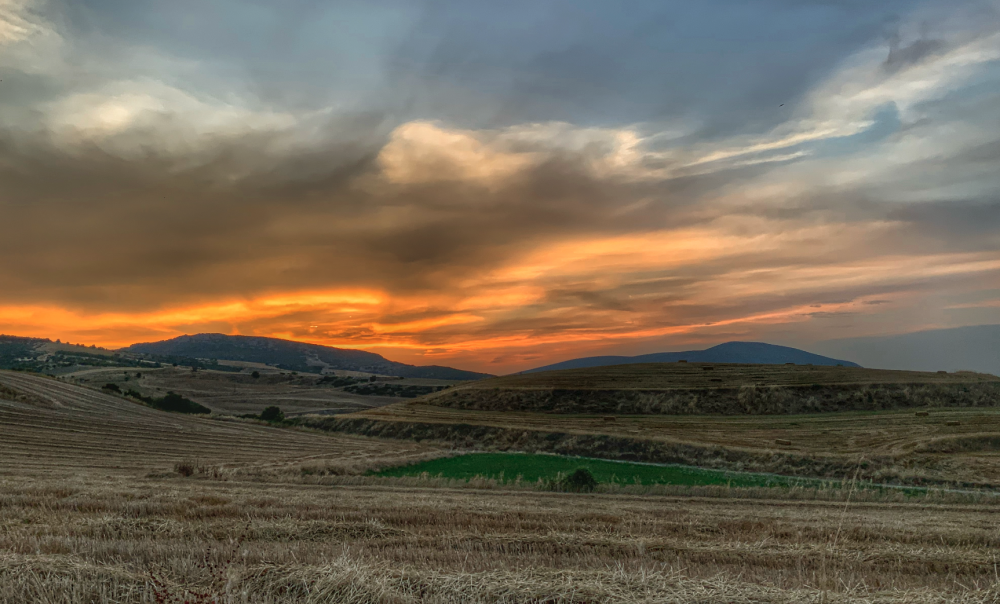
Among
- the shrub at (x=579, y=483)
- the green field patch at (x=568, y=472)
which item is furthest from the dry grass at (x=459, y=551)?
the green field patch at (x=568, y=472)

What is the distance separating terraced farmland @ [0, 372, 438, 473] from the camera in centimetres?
3303

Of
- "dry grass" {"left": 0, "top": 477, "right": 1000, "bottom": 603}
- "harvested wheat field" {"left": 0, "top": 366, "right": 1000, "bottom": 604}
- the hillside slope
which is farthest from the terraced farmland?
the hillside slope

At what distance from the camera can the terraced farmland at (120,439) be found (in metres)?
33.0

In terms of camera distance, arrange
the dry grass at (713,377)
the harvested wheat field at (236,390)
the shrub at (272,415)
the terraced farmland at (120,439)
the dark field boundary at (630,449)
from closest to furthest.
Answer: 1. the terraced farmland at (120,439)
2. the dark field boundary at (630,449)
3. the dry grass at (713,377)
4. the shrub at (272,415)
5. the harvested wheat field at (236,390)

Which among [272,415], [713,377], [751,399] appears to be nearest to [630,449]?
[751,399]

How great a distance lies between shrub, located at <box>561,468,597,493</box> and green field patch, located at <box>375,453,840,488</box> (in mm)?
2829

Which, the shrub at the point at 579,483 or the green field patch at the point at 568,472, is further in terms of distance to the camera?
the green field patch at the point at 568,472

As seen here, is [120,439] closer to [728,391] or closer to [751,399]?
[728,391]

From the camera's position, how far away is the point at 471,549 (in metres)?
10.3

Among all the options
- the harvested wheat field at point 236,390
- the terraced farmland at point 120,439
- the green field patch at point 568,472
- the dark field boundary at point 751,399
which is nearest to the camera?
the green field patch at point 568,472

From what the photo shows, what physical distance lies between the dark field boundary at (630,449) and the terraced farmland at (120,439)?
41.2ft

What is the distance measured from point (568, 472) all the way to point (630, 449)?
17014mm

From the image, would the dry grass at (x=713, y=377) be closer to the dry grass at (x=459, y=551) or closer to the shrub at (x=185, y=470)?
the dry grass at (x=459, y=551)

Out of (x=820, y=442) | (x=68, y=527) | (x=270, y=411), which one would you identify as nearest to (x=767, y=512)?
(x=68, y=527)
